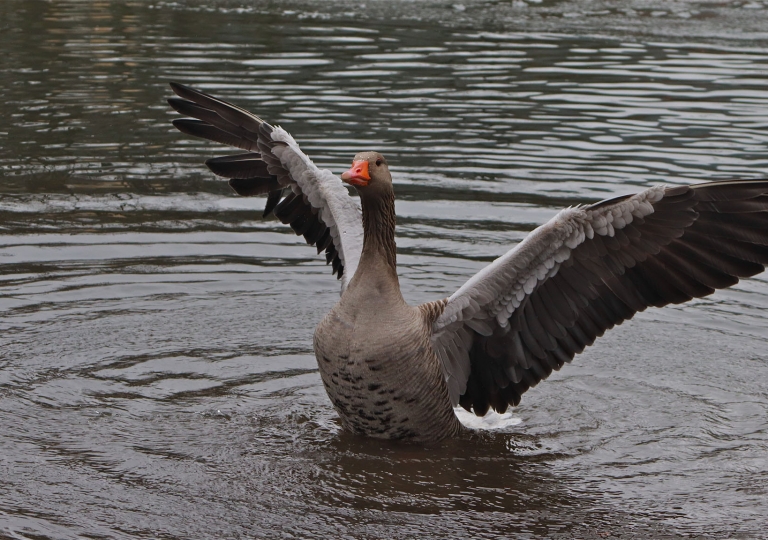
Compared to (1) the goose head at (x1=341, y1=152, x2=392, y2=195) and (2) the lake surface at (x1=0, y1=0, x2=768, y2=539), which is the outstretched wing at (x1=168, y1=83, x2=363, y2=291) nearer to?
(2) the lake surface at (x1=0, y1=0, x2=768, y2=539)

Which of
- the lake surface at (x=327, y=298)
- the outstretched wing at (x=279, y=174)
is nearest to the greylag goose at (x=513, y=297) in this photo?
the lake surface at (x=327, y=298)

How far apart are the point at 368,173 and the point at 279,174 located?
182 cm

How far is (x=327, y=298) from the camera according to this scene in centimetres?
912

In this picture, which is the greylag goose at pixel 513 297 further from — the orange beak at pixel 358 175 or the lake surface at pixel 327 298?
the lake surface at pixel 327 298

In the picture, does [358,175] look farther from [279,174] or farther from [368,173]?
[279,174]

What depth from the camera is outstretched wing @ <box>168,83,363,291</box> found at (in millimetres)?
7828

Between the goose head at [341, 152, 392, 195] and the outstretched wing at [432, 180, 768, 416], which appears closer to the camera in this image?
the outstretched wing at [432, 180, 768, 416]

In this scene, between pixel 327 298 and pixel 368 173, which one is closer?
pixel 368 173

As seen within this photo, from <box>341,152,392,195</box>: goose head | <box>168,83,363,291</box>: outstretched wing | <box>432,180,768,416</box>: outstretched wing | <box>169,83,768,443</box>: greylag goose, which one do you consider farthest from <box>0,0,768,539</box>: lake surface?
<box>341,152,392,195</box>: goose head

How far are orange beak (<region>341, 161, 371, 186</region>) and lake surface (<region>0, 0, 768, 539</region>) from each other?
1.65m

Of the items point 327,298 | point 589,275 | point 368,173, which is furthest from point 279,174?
point 589,275

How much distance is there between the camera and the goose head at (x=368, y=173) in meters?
6.32

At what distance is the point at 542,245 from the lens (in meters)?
6.36

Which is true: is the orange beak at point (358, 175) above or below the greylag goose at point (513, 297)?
above
